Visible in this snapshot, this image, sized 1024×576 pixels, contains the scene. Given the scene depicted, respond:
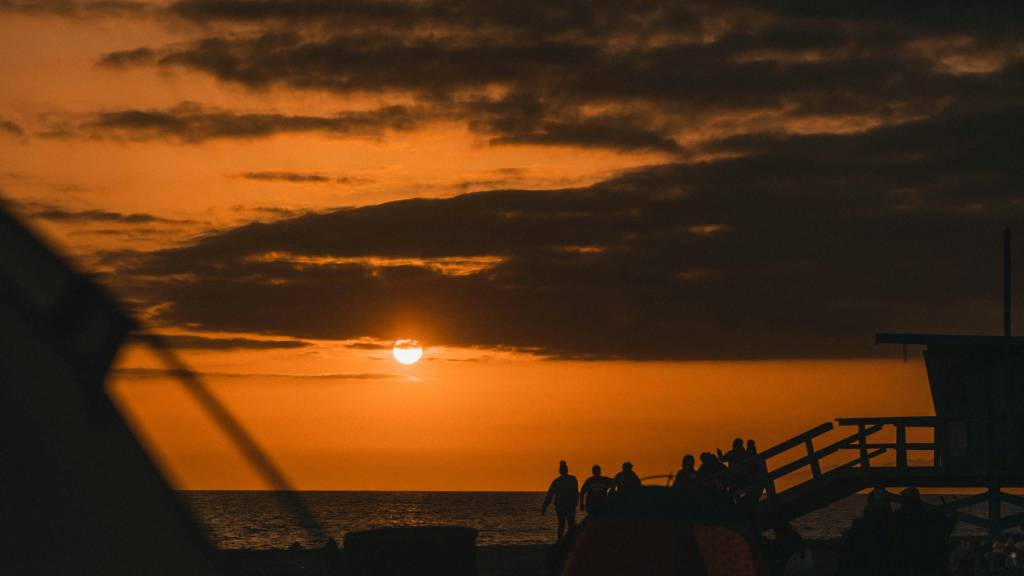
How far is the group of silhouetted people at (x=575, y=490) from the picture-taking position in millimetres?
25828

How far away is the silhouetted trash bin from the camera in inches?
348

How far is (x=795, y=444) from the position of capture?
27.2 metres

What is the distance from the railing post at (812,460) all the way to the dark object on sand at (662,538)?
1131 cm

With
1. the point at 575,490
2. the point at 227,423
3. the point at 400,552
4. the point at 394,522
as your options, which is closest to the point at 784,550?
the point at 575,490

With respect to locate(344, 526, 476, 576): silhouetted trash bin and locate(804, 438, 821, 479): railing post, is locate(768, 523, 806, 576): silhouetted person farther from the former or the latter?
locate(344, 526, 476, 576): silhouetted trash bin

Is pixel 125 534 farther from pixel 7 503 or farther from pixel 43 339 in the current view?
pixel 43 339

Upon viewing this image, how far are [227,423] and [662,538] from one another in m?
9.40

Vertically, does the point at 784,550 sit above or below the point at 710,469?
below

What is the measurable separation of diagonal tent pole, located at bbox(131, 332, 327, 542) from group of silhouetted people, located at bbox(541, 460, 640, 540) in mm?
18508

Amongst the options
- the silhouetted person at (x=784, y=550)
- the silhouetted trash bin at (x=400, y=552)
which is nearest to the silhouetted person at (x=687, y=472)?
the silhouetted person at (x=784, y=550)

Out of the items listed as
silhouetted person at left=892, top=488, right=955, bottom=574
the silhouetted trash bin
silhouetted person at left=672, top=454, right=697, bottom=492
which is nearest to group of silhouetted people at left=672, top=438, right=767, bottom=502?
silhouetted person at left=672, top=454, right=697, bottom=492

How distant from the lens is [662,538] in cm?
1537

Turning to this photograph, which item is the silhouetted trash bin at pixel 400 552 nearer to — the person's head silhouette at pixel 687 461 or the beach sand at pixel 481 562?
the beach sand at pixel 481 562

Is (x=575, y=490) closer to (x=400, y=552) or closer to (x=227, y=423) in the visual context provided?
(x=400, y=552)
